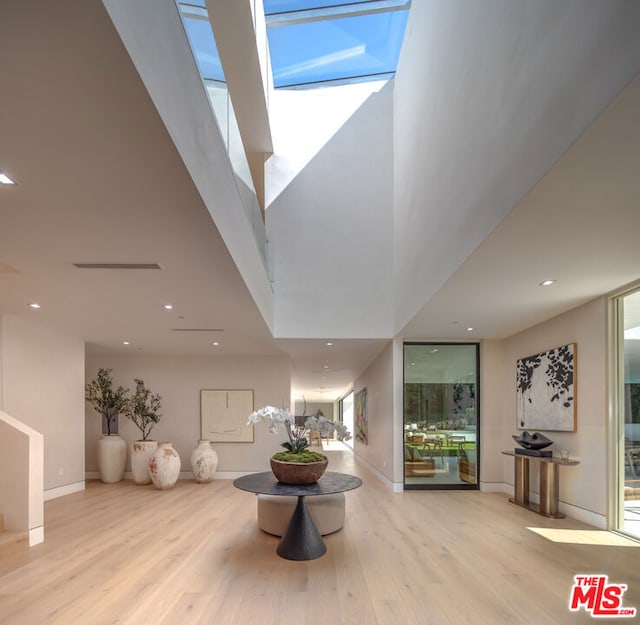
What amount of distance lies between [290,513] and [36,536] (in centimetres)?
255

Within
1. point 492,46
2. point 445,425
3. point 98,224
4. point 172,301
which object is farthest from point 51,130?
point 445,425

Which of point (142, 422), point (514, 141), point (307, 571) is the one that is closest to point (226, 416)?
point (142, 422)

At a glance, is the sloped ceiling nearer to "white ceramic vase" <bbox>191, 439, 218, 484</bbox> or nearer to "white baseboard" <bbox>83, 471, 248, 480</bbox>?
"white ceramic vase" <bbox>191, 439, 218, 484</bbox>

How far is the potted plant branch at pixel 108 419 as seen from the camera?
9.62 m

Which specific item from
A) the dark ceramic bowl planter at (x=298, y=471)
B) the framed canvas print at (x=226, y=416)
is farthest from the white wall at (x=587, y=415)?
the framed canvas print at (x=226, y=416)

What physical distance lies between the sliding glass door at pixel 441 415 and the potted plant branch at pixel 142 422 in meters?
4.53

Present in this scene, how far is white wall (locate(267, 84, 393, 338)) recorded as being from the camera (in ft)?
28.0

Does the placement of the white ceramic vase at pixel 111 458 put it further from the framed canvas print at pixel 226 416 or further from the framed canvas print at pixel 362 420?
the framed canvas print at pixel 362 420

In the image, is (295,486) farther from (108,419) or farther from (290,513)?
(108,419)

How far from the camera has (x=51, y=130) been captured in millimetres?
2248

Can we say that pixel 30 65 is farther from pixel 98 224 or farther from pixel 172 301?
pixel 172 301

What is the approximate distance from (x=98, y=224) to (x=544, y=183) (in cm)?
268

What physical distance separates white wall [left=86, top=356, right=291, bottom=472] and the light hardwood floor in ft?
10.3

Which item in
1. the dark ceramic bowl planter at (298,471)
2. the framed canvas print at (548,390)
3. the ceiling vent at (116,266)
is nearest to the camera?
the ceiling vent at (116,266)
